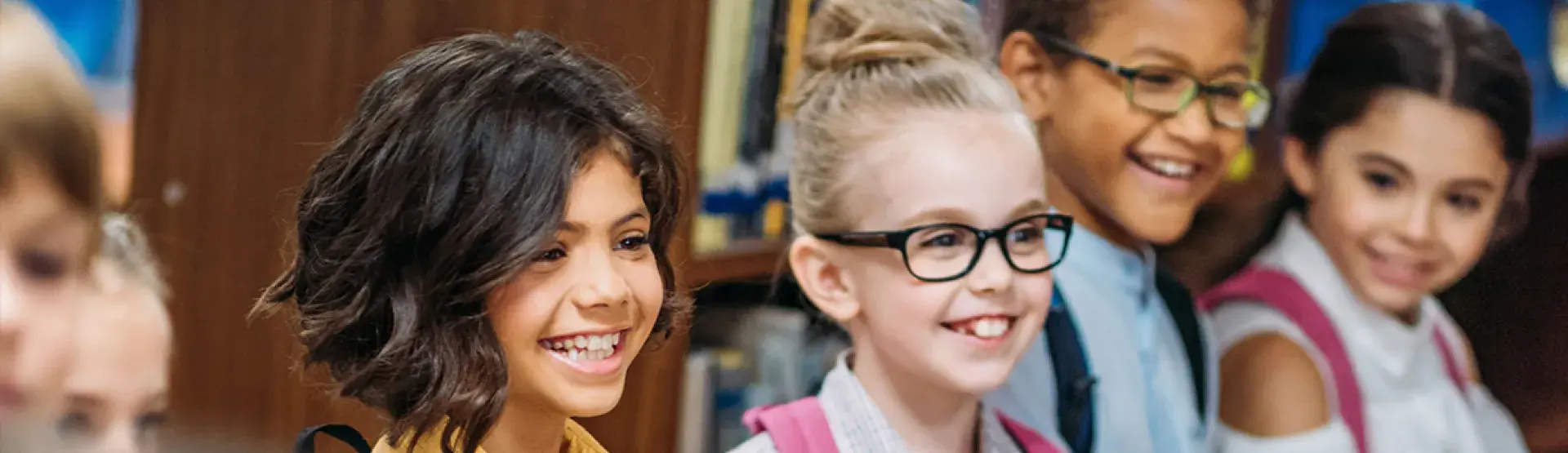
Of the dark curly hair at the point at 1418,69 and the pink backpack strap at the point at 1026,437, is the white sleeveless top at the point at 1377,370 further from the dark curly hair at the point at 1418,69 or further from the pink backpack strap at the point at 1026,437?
the pink backpack strap at the point at 1026,437

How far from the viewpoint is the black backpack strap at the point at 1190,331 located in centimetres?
183

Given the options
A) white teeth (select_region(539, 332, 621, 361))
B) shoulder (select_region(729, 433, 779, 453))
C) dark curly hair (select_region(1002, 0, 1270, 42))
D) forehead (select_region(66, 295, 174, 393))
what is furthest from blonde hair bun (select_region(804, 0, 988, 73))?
forehead (select_region(66, 295, 174, 393))

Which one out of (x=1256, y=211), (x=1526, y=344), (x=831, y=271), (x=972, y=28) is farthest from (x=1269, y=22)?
(x=831, y=271)

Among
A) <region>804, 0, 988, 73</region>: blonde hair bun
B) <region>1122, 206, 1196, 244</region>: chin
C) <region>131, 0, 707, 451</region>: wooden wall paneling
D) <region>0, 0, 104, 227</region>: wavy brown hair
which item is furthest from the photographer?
<region>1122, 206, 1196, 244</region>: chin

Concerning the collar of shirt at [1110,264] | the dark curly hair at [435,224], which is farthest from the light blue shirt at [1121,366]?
the dark curly hair at [435,224]

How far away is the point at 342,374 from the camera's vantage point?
1129 mm

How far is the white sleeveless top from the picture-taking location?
1.83m

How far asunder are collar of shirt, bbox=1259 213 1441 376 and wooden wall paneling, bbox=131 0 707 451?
3.63ft

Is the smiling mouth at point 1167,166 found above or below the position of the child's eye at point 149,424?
above

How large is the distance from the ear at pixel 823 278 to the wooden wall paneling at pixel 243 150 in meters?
0.39

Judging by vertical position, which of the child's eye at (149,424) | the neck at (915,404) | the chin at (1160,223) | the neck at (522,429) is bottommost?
the neck at (915,404)

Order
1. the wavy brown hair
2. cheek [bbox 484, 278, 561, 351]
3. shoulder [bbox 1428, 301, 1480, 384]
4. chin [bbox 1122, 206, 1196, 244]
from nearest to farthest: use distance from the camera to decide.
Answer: the wavy brown hair
cheek [bbox 484, 278, 561, 351]
chin [bbox 1122, 206, 1196, 244]
shoulder [bbox 1428, 301, 1480, 384]

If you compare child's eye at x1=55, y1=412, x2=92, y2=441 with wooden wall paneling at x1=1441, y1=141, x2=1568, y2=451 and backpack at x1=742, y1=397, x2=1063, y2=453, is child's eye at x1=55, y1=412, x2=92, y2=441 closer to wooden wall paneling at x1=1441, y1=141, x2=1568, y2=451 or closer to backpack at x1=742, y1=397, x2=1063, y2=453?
backpack at x1=742, y1=397, x2=1063, y2=453

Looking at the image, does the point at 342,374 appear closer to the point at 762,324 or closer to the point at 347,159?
the point at 347,159
